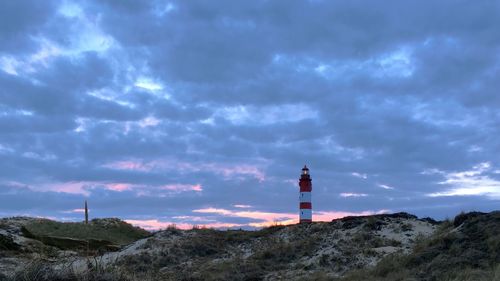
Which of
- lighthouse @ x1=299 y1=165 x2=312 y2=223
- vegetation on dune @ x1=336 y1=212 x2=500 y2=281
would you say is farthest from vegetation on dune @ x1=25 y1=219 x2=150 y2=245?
vegetation on dune @ x1=336 y1=212 x2=500 y2=281

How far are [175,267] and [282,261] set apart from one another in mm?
4174

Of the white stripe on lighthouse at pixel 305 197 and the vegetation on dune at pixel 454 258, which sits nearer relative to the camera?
the vegetation on dune at pixel 454 258

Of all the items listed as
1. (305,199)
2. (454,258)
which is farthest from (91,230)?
(454,258)

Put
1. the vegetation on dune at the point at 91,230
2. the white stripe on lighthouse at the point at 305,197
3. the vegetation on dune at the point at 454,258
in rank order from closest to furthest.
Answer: the vegetation on dune at the point at 454,258 < the white stripe on lighthouse at the point at 305,197 < the vegetation on dune at the point at 91,230

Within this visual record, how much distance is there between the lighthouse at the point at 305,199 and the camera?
2608cm

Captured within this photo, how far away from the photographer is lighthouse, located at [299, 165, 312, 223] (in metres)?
26.1

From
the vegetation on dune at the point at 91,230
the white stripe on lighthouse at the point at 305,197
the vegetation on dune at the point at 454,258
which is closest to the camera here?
the vegetation on dune at the point at 454,258

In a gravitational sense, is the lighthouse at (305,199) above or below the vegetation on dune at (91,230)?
above

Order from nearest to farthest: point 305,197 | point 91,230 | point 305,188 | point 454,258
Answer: point 454,258
point 305,188
point 305,197
point 91,230

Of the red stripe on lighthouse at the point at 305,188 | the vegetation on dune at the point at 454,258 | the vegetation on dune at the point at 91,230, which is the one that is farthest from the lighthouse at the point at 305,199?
the vegetation on dune at the point at 91,230

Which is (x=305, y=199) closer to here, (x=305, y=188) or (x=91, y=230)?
(x=305, y=188)

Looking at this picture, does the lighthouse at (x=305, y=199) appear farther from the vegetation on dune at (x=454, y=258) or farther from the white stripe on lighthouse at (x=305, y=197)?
the vegetation on dune at (x=454, y=258)

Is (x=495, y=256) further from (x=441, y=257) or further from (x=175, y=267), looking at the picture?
(x=175, y=267)

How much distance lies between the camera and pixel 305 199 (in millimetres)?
26203
